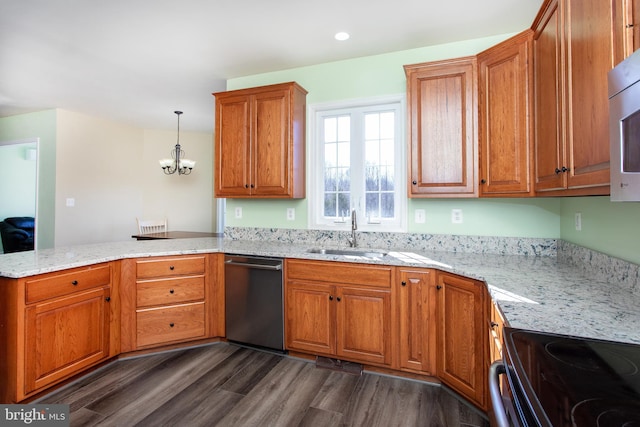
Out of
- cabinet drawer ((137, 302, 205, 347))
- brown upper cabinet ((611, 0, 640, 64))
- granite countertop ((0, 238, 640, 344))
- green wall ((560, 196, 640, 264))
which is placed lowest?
cabinet drawer ((137, 302, 205, 347))

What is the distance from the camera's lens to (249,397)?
2053mm

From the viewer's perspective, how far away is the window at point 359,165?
2838 millimetres

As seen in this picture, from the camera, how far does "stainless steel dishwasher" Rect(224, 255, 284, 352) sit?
255 cm

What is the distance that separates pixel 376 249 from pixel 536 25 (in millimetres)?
1795

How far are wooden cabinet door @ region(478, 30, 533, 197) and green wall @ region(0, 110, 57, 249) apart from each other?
18.2 ft

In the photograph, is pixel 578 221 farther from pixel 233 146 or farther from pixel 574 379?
pixel 233 146

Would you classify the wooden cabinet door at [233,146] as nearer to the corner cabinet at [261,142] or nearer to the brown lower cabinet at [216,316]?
the corner cabinet at [261,142]

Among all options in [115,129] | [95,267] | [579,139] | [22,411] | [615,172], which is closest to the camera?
[615,172]

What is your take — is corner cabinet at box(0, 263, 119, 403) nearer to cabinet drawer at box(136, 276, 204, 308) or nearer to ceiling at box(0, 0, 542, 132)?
cabinet drawer at box(136, 276, 204, 308)

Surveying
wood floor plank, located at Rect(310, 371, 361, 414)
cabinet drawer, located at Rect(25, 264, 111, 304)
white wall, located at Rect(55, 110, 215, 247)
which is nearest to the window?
wood floor plank, located at Rect(310, 371, 361, 414)

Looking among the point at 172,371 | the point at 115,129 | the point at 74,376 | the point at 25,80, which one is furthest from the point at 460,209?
the point at 115,129

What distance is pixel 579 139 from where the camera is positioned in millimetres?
1345

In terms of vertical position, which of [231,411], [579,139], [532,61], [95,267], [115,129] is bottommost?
[231,411]

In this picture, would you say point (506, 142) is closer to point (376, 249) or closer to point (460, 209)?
point (460, 209)
